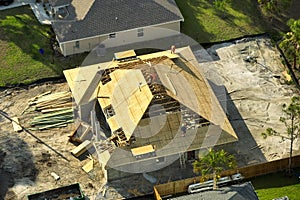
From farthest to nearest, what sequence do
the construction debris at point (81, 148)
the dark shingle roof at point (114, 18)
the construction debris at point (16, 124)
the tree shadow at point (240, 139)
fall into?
the dark shingle roof at point (114, 18) → the construction debris at point (16, 124) → the construction debris at point (81, 148) → the tree shadow at point (240, 139)

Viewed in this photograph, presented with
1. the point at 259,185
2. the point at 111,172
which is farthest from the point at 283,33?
the point at 111,172

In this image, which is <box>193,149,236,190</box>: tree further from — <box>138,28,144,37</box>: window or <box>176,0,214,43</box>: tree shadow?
<box>176,0,214,43</box>: tree shadow

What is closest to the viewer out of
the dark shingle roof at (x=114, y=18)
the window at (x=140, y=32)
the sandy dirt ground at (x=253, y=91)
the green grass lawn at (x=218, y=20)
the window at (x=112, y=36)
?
the sandy dirt ground at (x=253, y=91)

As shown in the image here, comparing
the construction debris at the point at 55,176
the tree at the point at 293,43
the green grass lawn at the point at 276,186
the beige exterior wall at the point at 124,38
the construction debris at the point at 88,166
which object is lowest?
the construction debris at the point at 55,176

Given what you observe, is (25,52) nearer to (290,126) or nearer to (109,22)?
(109,22)

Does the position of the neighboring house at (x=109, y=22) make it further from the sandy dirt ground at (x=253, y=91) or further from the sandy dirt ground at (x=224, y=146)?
the sandy dirt ground at (x=253, y=91)

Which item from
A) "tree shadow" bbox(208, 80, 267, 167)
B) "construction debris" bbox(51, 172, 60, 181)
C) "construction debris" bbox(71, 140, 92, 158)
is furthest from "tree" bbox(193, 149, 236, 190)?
"construction debris" bbox(51, 172, 60, 181)

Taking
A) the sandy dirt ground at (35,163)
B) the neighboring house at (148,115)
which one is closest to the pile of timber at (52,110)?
the sandy dirt ground at (35,163)
